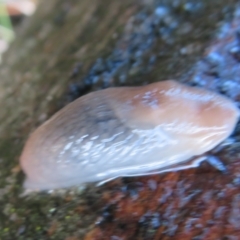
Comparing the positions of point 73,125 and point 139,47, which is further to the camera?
point 139,47

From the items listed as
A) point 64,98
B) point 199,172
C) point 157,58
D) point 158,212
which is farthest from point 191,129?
point 64,98

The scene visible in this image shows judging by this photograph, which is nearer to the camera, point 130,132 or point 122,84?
point 130,132

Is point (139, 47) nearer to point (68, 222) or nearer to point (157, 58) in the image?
point (157, 58)

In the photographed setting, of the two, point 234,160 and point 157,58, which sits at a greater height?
point 157,58
